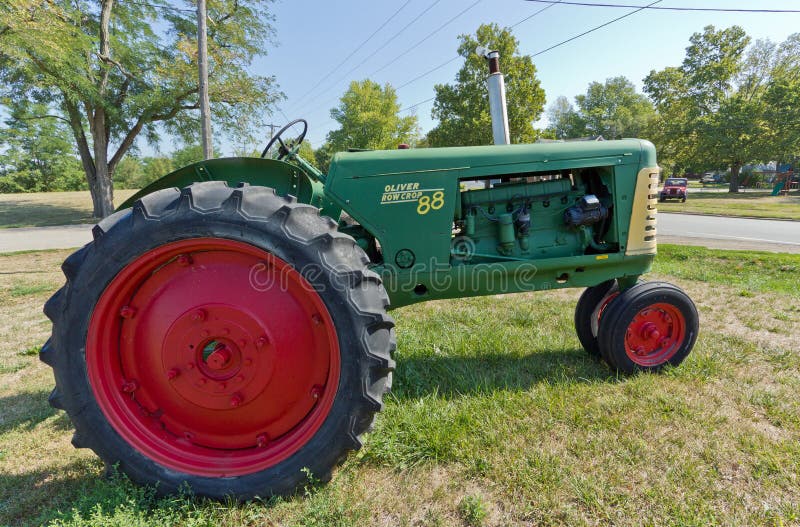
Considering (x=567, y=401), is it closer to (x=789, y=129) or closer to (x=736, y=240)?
(x=736, y=240)

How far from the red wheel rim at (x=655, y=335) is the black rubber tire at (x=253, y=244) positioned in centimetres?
189

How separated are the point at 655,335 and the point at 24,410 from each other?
13.7 feet

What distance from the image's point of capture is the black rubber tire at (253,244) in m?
1.51

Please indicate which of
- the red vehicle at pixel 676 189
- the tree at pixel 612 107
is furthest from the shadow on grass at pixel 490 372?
the tree at pixel 612 107

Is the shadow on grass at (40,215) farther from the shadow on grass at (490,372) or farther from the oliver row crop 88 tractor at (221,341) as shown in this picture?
the shadow on grass at (490,372)

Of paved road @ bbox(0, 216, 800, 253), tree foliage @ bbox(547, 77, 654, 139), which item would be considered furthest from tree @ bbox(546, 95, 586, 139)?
paved road @ bbox(0, 216, 800, 253)

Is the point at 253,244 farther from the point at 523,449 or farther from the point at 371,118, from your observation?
the point at 371,118

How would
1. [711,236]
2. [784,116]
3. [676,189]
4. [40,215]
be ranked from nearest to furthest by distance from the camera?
[711,236] < [40,215] < [676,189] < [784,116]

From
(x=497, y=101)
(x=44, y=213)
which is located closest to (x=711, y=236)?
(x=497, y=101)

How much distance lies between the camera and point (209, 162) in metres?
2.35

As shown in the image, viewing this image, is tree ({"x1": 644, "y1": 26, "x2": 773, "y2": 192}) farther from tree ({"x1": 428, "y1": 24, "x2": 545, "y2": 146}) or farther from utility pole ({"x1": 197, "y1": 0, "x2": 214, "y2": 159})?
utility pole ({"x1": 197, "y1": 0, "x2": 214, "y2": 159})

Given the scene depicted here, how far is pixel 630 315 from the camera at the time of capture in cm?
241

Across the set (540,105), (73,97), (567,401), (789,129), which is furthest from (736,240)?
(789,129)

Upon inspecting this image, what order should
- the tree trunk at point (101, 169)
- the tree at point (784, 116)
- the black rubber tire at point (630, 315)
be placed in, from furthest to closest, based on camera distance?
Answer: 1. the tree at point (784, 116)
2. the tree trunk at point (101, 169)
3. the black rubber tire at point (630, 315)
